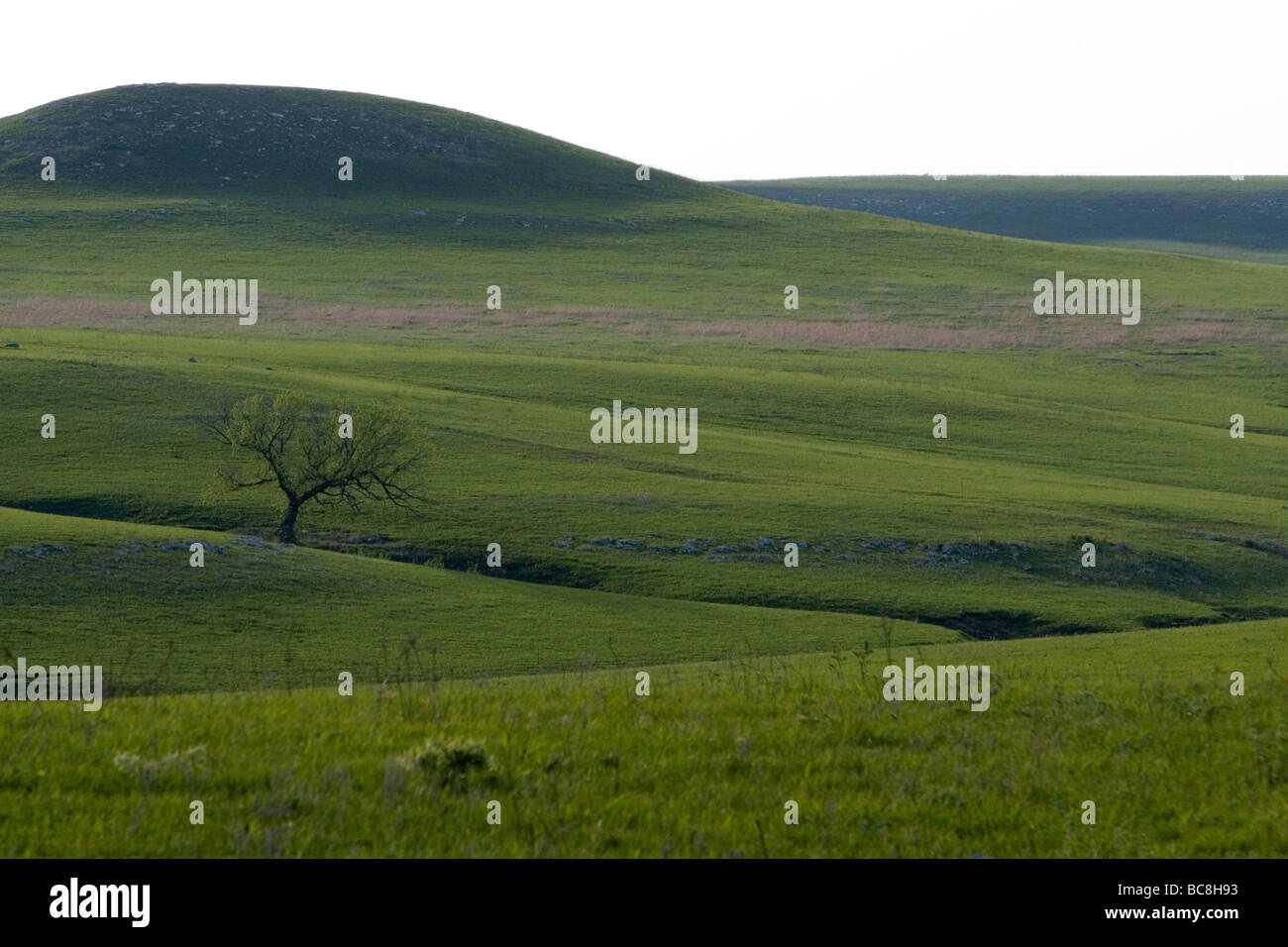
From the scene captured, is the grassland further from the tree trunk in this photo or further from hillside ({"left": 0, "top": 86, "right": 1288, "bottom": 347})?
hillside ({"left": 0, "top": 86, "right": 1288, "bottom": 347})

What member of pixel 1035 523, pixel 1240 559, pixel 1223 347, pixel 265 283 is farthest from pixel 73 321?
pixel 1223 347

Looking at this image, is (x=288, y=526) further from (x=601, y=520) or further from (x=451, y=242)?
(x=451, y=242)

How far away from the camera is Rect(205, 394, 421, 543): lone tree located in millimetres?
48562

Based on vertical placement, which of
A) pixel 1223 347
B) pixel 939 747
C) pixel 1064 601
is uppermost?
pixel 1223 347

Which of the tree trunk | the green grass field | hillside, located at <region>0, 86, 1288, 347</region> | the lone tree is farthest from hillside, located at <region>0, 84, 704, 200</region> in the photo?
the tree trunk

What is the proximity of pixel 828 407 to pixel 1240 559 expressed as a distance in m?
27.5

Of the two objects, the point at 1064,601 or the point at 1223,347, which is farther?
the point at 1223,347

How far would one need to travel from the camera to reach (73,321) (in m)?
81.9

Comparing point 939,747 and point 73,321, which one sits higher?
point 73,321

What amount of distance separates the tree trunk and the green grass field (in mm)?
539

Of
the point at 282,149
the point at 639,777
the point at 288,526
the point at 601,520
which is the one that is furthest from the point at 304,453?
the point at 282,149

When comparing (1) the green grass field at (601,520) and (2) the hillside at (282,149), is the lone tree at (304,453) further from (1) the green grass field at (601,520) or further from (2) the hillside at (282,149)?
(2) the hillside at (282,149)

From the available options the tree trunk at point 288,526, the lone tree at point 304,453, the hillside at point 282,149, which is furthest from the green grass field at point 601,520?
the lone tree at point 304,453
